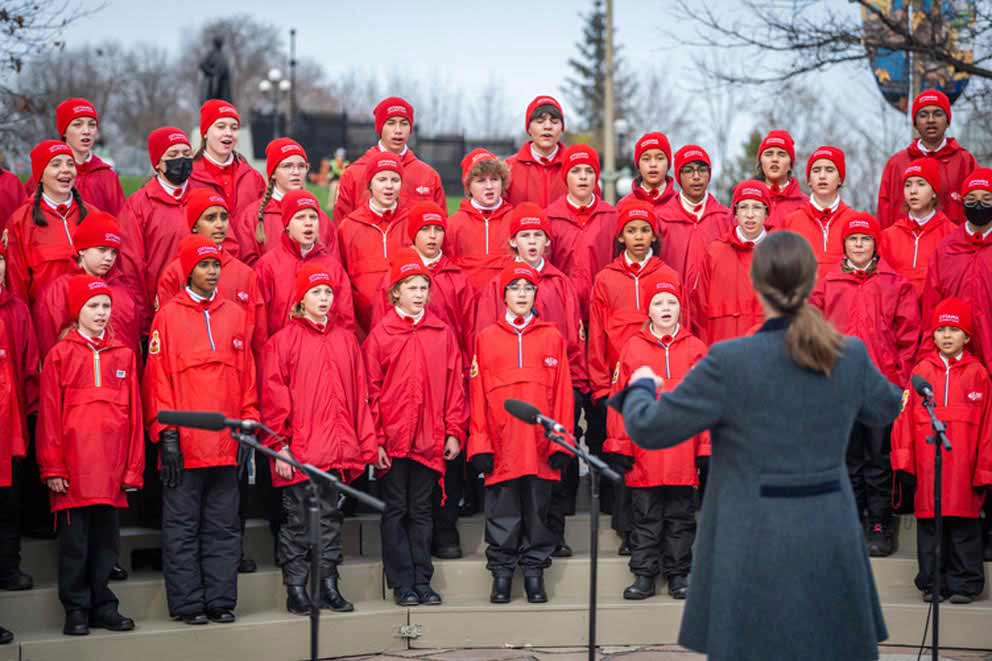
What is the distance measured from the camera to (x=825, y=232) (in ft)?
30.7

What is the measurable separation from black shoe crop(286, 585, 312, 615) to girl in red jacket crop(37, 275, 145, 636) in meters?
0.97

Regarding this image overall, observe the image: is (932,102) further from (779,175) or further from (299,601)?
(299,601)

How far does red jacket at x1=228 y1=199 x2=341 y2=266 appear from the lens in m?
9.02

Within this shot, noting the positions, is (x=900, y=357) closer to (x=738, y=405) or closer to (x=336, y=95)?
(x=738, y=405)

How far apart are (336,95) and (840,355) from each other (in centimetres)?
7073

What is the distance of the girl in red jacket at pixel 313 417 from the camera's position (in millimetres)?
7867

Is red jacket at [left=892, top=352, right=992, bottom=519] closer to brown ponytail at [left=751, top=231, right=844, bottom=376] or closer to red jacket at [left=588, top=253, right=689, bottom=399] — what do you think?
red jacket at [left=588, top=253, right=689, bottom=399]

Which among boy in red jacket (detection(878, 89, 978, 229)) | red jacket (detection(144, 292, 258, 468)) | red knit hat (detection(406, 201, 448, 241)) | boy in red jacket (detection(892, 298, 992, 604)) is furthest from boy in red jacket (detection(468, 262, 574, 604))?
boy in red jacket (detection(878, 89, 978, 229))

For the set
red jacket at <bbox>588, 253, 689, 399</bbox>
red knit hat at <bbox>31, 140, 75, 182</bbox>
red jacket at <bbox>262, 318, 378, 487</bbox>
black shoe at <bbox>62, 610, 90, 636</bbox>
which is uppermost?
red knit hat at <bbox>31, 140, 75, 182</bbox>

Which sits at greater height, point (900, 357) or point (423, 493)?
point (900, 357)

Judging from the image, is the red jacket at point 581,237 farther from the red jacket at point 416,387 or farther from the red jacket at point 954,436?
the red jacket at point 954,436

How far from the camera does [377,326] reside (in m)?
8.34

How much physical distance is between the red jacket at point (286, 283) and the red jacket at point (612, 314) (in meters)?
1.64

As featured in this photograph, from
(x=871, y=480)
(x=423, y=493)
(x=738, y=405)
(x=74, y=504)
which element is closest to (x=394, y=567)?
(x=423, y=493)
